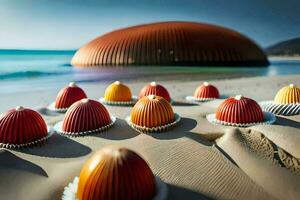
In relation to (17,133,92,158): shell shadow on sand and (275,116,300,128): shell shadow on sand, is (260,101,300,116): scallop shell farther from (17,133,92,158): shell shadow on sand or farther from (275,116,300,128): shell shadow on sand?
(17,133,92,158): shell shadow on sand

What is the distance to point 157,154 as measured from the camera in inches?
190

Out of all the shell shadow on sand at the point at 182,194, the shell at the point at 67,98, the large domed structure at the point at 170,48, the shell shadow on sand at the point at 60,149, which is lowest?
the shell shadow on sand at the point at 182,194

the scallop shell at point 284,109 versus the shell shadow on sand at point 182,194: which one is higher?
the scallop shell at point 284,109

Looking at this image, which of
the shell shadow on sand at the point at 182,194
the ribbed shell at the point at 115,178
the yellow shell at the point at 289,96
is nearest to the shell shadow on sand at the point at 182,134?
the shell shadow on sand at the point at 182,194

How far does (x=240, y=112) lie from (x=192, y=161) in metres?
2.20

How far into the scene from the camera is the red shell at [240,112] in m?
6.27

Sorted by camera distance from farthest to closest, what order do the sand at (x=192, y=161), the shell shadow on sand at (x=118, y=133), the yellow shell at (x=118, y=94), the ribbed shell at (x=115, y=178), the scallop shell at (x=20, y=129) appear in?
the yellow shell at (x=118, y=94) < the shell shadow on sand at (x=118, y=133) < the scallop shell at (x=20, y=129) < the sand at (x=192, y=161) < the ribbed shell at (x=115, y=178)

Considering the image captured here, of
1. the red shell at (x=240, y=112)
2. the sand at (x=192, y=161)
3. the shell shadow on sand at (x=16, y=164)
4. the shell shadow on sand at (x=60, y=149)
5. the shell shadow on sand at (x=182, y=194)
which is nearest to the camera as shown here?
the shell shadow on sand at (x=182, y=194)

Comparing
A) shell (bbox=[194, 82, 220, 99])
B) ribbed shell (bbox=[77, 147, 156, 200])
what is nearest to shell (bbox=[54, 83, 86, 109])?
shell (bbox=[194, 82, 220, 99])

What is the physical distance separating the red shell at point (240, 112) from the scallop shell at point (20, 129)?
3.74m

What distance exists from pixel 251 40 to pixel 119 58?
17.1 meters

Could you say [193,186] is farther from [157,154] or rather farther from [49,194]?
[49,194]

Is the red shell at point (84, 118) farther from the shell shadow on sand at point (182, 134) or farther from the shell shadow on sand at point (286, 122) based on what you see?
the shell shadow on sand at point (286, 122)

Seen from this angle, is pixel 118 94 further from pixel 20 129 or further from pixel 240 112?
pixel 240 112
